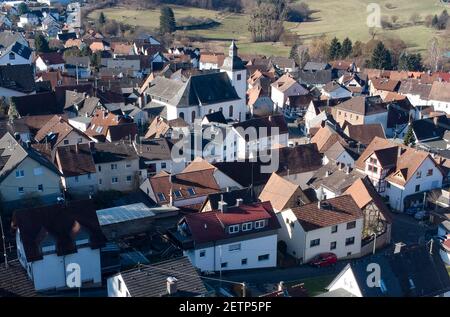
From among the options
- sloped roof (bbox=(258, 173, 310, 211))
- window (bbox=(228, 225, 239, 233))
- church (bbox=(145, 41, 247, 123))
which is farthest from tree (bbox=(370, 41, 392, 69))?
window (bbox=(228, 225, 239, 233))

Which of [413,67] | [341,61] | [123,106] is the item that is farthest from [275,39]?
[123,106]

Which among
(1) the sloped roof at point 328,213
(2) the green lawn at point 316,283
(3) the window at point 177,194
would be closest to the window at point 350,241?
(1) the sloped roof at point 328,213

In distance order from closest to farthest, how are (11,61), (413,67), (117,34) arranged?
(11,61)
(413,67)
(117,34)

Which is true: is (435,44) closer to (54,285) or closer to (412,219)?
(412,219)

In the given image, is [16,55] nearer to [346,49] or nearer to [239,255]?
[346,49]

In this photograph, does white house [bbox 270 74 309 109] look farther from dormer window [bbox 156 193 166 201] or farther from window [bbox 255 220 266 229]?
window [bbox 255 220 266 229]
